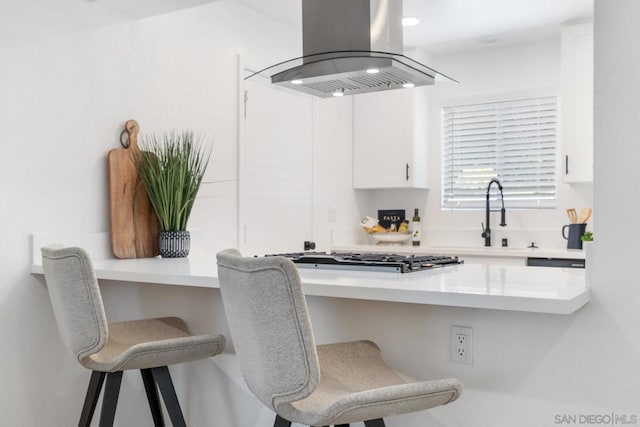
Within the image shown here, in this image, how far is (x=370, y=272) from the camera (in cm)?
210

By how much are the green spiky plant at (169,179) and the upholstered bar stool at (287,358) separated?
4.56ft

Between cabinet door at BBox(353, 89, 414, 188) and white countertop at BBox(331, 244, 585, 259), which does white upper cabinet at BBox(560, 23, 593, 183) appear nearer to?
white countertop at BBox(331, 244, 585, 259)

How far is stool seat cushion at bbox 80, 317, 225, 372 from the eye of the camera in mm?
1939

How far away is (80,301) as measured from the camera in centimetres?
193

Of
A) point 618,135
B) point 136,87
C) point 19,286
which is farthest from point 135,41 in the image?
point 618,135

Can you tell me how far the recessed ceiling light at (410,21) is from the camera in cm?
389

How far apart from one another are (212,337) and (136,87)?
1.47 m

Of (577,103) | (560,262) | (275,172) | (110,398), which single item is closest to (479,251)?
(560,262)

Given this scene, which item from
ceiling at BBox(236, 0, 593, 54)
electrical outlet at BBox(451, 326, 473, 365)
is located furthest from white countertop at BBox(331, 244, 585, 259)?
electrical outlet at BBox(451, 326, 473, 365)

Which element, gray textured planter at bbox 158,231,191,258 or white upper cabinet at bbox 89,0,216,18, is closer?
white upper cabinet at bbox 89,0,216,18

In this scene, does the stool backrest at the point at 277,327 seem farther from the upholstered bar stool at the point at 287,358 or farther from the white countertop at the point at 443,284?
the white countertop at the point at 443,284

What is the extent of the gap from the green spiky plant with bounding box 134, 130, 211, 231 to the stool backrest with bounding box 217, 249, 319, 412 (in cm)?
147

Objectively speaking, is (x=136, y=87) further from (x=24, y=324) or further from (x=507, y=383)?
(x=507, y=383)

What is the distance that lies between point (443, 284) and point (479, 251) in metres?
2.41
